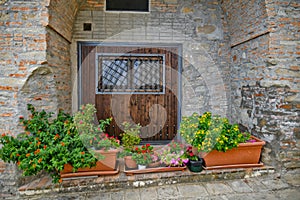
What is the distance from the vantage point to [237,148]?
8.86 ft

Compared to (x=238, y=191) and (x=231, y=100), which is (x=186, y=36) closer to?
(x=231, y=100)

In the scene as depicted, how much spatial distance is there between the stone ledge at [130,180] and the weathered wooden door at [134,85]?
1223 mm

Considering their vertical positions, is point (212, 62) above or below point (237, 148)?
above

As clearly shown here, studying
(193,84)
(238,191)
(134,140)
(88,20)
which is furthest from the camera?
(193,84)

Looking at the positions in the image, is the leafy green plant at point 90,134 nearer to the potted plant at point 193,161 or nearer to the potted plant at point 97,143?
the potted plant at point 97,143

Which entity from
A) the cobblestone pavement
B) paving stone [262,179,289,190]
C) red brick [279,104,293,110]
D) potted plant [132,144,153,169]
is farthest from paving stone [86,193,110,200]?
red brick [279,104,293,110]

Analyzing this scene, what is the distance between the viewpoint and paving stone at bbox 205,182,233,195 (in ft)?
7.81

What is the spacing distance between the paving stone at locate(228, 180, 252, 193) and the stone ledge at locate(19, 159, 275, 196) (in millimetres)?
85

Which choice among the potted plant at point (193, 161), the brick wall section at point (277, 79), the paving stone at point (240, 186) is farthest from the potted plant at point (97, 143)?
the brick wall section at point (277, 79)

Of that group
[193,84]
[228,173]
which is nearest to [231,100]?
[193,84]

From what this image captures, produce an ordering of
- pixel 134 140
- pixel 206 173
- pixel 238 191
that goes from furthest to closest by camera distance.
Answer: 1. pixel 134 140
2. pixel 206 173
3. pixel 238 191

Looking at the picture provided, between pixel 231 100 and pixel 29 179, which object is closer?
pixel 29 179

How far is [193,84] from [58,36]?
2.46 m

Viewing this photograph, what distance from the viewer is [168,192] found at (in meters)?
2.37
